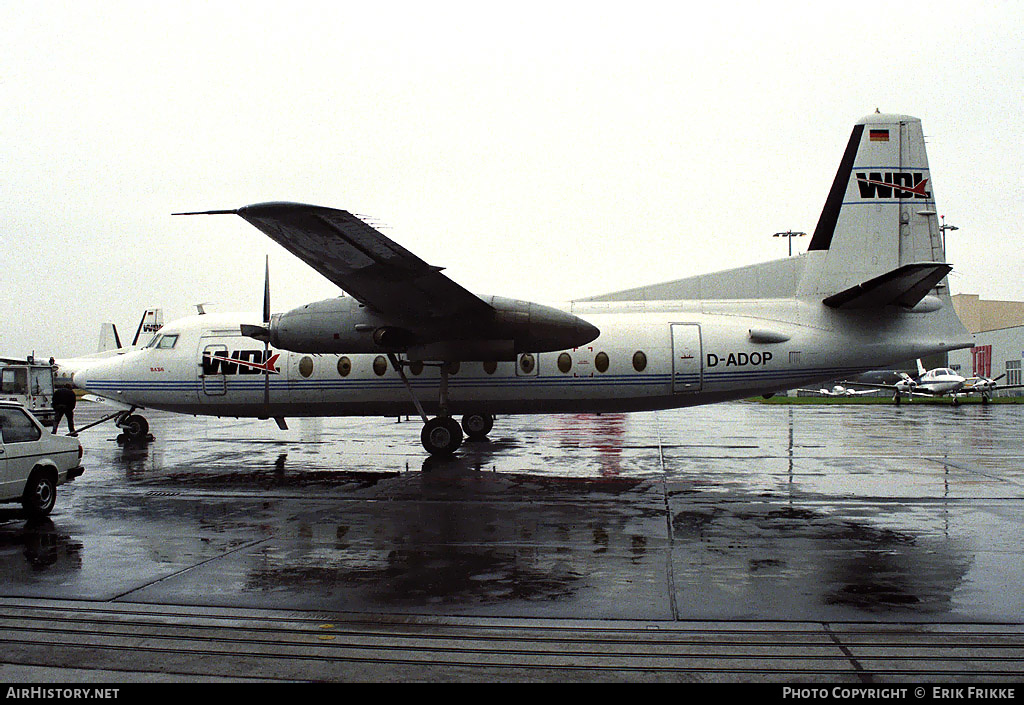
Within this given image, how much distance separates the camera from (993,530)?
9125 millimetres

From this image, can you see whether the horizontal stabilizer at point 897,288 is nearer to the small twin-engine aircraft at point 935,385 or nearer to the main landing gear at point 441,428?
the main landing gear at point 441,428

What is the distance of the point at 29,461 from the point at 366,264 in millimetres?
6206

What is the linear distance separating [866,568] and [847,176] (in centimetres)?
1095

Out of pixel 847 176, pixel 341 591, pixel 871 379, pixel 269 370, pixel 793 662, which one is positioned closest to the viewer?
pixel 793 662

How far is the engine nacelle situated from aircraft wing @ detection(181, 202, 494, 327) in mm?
284

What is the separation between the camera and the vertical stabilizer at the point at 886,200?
15750mm

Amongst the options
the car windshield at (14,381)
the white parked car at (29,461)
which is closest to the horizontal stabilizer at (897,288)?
the white parked car at (29,461)

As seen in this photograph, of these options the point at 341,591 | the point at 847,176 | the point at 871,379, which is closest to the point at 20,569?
the point at 341,591

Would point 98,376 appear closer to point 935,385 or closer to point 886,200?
point 886,200

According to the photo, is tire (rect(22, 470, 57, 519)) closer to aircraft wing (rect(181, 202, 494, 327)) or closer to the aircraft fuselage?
aircraft wing (rect(181, 202, 494, 327))

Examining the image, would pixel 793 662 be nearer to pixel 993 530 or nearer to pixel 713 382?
pixel 993 530

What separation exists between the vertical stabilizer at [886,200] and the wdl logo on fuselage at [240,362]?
1317 cm

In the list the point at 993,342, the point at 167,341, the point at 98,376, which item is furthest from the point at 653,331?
the point at 993,342

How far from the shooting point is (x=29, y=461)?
987 centimetres
